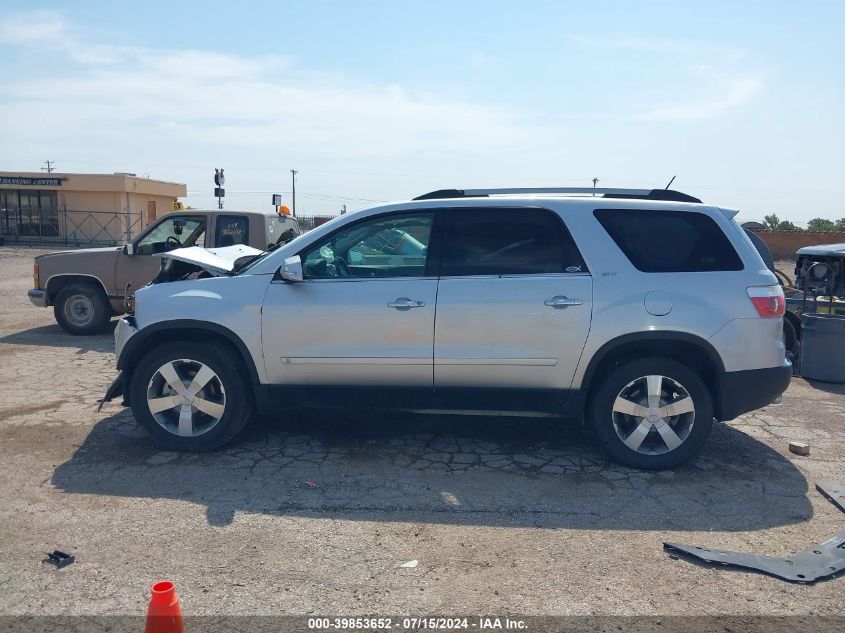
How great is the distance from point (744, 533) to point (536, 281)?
2026 mm

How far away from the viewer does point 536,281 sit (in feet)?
16.9

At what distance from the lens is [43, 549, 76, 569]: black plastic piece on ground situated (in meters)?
3.78

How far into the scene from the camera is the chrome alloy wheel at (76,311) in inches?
405

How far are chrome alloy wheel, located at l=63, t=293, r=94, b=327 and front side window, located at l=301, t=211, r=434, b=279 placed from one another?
6186 mm

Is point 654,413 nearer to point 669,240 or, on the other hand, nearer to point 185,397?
point 669,240

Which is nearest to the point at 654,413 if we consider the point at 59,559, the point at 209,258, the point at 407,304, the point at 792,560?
the point at 792,560

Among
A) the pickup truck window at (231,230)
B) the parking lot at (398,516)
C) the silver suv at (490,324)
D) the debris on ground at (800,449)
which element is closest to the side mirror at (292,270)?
the silver suv at (490,324)

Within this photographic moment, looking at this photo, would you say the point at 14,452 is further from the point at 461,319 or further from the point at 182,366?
the point at 461,319

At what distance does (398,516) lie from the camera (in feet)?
14.5

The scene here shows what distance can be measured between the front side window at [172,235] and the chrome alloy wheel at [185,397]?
511cm

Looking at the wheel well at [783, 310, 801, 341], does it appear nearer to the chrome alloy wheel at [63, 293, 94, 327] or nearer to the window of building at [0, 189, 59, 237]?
the chrome alloy wheel at [63, 293, 94, 327]

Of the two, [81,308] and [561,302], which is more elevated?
[561,302]

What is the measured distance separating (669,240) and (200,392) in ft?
11.6

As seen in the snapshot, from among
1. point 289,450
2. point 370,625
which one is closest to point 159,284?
point 289,450
